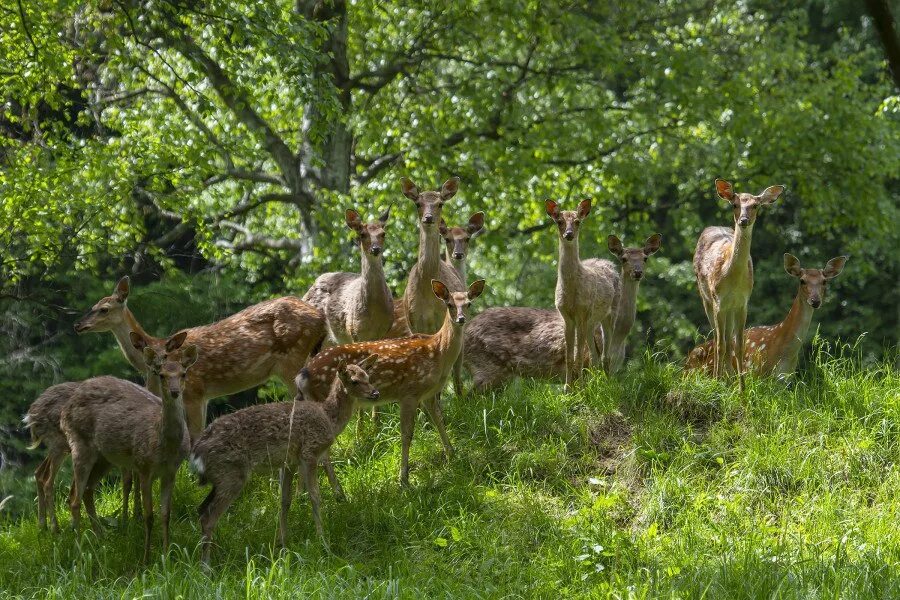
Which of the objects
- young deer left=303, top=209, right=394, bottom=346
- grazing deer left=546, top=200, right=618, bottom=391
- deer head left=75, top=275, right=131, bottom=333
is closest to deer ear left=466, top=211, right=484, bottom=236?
young deer left=303, top=209, right=394, bottom=346

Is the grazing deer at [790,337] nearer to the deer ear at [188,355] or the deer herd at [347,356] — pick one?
the deer herd at [347,356]

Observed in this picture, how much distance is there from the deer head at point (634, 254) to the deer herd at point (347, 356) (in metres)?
0.02

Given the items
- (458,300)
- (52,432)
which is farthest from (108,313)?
(458,300)

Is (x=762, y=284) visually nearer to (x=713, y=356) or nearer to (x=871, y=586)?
(x=713, y=356)

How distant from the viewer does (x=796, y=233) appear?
24422 millimetres

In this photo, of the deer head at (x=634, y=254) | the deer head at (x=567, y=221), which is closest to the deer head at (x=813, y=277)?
the deer head at (x=634, y=254)

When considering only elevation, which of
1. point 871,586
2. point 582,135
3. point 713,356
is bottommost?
point 871,586

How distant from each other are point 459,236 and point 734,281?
9.41ft

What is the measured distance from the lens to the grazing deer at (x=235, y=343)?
970 cm

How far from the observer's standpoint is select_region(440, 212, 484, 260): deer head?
11.2 metres

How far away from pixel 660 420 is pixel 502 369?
2218 mm

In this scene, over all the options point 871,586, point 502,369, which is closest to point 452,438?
point 502,369

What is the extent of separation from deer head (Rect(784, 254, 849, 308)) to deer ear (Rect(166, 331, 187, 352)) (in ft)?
16.4

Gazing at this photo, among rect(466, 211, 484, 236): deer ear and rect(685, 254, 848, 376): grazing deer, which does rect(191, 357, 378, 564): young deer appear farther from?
rect(466, 211, 484, 236): deer ear
